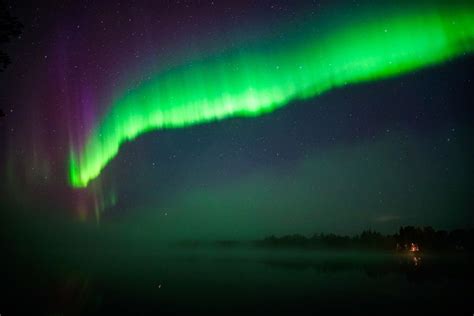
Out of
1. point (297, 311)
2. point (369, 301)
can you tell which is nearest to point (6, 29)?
point (297, 311)

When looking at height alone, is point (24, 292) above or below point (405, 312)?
above

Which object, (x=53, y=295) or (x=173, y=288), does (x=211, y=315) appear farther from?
(x=53, y=295)

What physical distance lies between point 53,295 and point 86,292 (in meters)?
2.34

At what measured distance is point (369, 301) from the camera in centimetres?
2303

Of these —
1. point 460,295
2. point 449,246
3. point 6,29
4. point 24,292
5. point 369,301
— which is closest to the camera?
point 6,29

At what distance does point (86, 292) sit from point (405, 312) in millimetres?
23164

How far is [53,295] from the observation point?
25.3 m

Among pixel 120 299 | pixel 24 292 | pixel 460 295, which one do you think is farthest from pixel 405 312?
pixel 24 292

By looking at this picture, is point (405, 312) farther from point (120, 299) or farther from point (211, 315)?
point (120, 299)

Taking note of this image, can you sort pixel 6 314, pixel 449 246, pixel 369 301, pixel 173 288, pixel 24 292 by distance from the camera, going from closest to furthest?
pixel 6 314, pixel 369 301, pixel 24 292, pixel 173 288, pixel 449 246

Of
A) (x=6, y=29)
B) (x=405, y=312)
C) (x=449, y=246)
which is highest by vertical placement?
(x=6, y=29)

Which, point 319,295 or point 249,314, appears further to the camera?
point 319,295

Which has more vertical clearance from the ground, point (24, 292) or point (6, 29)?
point (6, 29)

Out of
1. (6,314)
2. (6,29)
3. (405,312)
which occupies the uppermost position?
(6,29)
